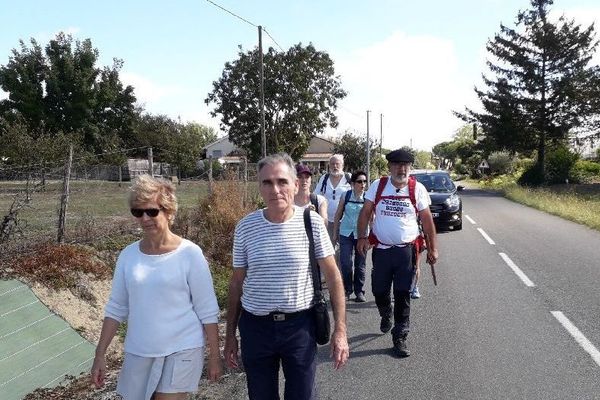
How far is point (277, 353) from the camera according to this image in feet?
9.38

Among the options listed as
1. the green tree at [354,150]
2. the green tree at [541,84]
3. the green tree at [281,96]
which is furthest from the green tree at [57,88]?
the green tree at [541,84]

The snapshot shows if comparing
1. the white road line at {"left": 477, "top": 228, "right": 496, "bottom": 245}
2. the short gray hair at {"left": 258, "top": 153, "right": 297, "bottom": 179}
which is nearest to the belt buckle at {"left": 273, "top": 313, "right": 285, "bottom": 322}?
the short gray hair at {"left": 258, "top": 153, "right": 297, "bottom": 179}

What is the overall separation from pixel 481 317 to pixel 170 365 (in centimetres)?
434

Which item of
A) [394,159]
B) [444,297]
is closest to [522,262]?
[444,297]

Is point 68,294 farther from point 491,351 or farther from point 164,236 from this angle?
point 491,351

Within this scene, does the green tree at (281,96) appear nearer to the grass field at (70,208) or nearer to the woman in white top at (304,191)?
the grass field at (70,208)

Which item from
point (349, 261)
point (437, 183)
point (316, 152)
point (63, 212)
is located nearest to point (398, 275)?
point (349, 261)

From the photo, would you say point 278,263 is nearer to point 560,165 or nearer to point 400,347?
point 400,347

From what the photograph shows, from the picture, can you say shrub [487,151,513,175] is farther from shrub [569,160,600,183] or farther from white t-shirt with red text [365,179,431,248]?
white t-shirt with red text [365,179,431,248]

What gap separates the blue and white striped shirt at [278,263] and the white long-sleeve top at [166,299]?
24cm

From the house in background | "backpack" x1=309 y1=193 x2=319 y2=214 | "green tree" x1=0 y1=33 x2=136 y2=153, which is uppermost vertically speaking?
"green tree" x1=0 y1=33 x2=136 y2=153

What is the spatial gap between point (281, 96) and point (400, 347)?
134 ft

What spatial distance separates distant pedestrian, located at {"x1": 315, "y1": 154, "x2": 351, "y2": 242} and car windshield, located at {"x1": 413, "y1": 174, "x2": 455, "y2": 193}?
8137 mm

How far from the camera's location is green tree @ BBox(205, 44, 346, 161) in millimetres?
44125
